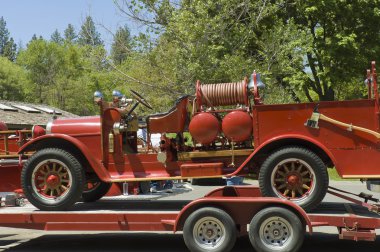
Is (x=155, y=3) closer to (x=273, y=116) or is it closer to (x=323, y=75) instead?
(x=323, y=75)

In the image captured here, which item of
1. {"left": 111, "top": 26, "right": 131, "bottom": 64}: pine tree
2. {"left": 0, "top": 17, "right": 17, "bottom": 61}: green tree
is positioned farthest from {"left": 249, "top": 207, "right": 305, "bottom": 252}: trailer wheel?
{"left": 0, "top": 17, "right": 17, "bottom": 61}: green tree

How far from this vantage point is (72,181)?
22.5ft

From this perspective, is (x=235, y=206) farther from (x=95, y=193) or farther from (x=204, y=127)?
(x=95, y=193)

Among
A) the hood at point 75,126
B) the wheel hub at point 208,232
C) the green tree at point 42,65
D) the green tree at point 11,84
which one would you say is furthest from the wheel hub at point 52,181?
the green tree at point 11,84

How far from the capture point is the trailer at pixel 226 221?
234 inches

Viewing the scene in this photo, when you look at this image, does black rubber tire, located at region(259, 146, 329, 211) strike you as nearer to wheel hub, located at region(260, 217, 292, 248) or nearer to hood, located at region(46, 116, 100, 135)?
wheel hub, located at region(260, 217, 292, 248)

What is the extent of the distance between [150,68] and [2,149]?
35.2ft

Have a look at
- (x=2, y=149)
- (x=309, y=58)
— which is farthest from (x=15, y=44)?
(x=2, y=149)

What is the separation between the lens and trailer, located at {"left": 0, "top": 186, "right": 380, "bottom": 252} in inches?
234

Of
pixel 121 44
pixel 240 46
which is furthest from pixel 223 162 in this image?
pixel 121 44

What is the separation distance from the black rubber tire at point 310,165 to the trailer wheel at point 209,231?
2.19 feet

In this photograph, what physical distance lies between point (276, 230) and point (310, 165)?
36.3 inches

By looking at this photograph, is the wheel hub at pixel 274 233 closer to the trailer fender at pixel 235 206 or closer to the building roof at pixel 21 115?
the trailer fender at pixel 235 206

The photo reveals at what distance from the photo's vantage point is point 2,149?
8391mm
